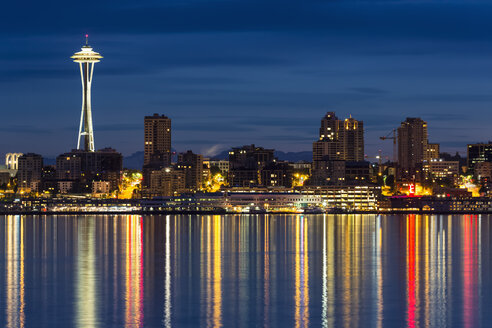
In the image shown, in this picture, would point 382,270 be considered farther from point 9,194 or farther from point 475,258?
point 9,194

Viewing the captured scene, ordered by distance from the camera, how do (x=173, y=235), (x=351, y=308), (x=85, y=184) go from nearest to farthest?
(x=351, y=308) → (x=173, y=235) → (x=85, y=184)

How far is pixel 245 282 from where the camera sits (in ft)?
148

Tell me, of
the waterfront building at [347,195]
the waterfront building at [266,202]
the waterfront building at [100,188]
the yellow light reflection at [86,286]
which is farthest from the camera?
the waterfront building at [100,188]

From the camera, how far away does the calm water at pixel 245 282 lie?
35375 millimetres

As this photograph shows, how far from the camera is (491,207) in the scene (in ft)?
525

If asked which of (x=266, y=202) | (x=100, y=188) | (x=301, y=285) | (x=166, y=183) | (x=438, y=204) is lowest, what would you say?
(x=301, y=285)

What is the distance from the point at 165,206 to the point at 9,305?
122m

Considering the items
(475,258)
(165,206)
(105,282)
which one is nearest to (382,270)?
(475,258)

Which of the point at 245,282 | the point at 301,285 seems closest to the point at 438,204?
the point at 245,282

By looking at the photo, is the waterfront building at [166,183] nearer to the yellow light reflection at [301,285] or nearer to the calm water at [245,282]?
the calm water at [245,282]

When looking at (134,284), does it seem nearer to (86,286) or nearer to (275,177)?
(86,286)

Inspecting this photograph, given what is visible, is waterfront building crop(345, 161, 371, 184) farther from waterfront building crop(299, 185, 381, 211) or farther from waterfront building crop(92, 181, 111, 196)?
waterfront building crop(92, 181, 111, 196)

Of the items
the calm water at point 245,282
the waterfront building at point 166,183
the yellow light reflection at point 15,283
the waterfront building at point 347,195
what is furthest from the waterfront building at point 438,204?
the yellow light reflection at point 15,283

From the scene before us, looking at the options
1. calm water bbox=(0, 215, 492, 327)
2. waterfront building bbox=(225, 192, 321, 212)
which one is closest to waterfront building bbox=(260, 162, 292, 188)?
waterfront building bbox=(225, 192, 321, 212)
